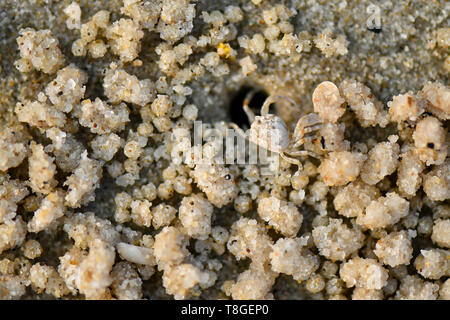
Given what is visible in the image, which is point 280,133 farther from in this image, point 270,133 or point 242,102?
point 242,102

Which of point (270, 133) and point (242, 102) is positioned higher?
point (242, 102)

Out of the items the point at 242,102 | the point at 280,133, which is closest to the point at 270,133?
the point at 280,133

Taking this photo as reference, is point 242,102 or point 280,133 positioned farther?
point 242,102

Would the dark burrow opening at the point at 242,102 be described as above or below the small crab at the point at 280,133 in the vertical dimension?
above

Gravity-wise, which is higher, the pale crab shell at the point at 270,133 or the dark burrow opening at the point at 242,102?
the dark burrow opening at the point at 242,102

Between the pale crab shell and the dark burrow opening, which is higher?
the dark burrow opening
